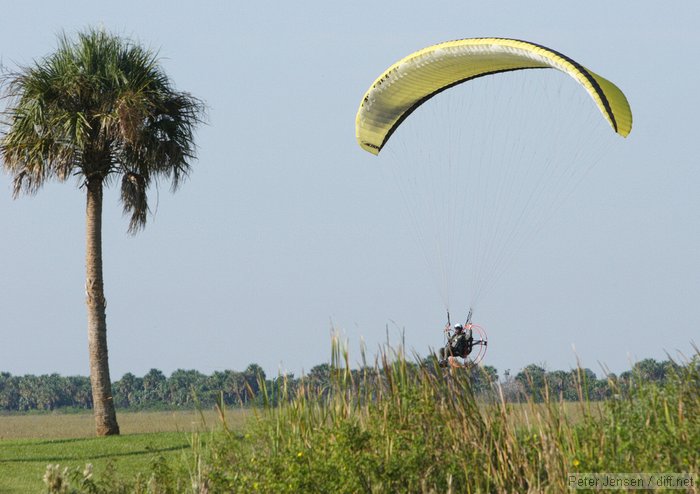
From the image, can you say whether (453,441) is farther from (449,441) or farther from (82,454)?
(82,454)

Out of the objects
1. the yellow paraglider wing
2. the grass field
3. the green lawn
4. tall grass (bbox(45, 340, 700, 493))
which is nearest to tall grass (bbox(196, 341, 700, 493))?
tall grass (bbox(45, 340, 700, 493))

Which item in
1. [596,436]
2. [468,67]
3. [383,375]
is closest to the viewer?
[596,436]

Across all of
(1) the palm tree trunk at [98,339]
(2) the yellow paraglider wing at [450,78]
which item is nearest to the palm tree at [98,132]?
(1) the palm tree trunk at [98,339]

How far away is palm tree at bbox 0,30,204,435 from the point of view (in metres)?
22.3

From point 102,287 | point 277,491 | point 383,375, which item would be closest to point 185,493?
point 277,491

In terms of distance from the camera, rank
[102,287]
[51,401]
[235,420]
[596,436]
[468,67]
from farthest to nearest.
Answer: [51,401]
[102,287]
[468,67]
[235,420]
[596,436]

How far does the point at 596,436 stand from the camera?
29.6ft

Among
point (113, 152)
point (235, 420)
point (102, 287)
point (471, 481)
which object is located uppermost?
point (113, 152)

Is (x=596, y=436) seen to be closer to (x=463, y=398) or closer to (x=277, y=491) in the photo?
(x=463, y=398)

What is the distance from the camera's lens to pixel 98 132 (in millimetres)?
22812

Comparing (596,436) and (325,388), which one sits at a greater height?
(325,388)

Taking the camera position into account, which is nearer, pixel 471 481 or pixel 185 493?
pixel 471 481

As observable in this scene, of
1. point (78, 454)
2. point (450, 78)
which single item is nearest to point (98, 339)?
point (78, 454)

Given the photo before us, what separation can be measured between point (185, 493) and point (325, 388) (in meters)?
2.14
